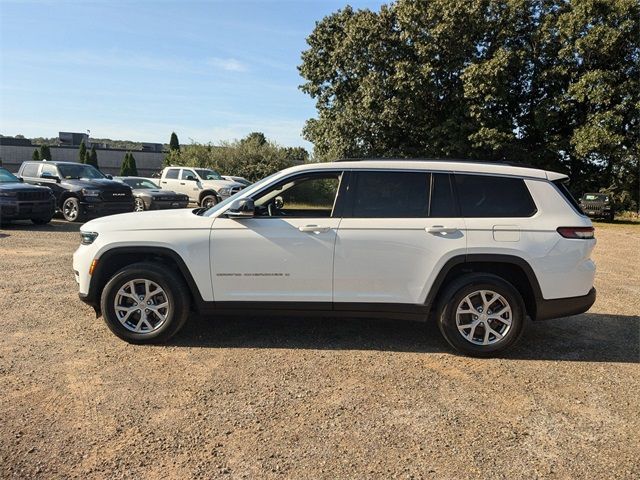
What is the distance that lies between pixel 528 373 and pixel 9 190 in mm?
13424

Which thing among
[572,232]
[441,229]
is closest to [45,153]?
[441,229]

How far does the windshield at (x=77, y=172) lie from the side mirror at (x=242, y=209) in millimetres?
13042

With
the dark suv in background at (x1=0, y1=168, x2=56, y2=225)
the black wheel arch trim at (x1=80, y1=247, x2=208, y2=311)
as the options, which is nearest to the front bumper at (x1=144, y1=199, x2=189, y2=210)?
the dark suv in background at (x1=0, y1=168, x2=56, y2=225)

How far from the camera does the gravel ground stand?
289cm

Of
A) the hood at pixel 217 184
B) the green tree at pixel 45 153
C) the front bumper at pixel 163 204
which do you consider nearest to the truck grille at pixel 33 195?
the front bumper at pixel 163 204

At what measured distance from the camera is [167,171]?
21.7 meters

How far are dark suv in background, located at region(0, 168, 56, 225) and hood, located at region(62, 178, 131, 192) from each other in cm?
127

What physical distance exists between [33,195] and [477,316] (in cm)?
1280

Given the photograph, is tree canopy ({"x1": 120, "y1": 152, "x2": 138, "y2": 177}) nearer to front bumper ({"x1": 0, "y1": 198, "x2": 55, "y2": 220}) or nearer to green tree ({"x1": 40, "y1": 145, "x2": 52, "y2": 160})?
green tree ({"x1": 40, "y1": 145, "x2": 52, "y2": 160})

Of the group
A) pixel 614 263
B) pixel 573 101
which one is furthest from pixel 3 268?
pixel 573 101

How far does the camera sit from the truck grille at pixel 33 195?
→ 1302 centimetres

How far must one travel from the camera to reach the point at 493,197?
15.1 feet

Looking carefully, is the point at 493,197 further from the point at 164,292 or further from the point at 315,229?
the point at 164,292

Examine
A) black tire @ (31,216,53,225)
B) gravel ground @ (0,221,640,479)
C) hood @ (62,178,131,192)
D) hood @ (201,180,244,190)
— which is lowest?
gravel ground @ (0,221,640,479)
